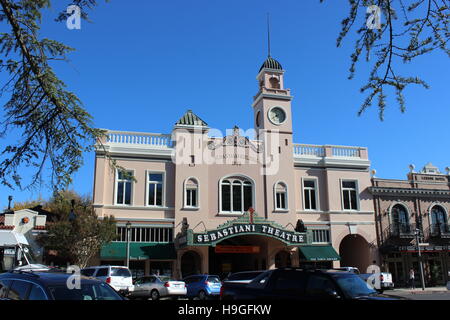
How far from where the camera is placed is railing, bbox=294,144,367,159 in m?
36.2

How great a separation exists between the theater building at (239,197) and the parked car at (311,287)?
59.4 feet

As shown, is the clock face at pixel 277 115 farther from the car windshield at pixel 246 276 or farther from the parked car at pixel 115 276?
the parked car at pixel 115 276

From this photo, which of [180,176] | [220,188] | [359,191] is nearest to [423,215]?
[359,191]

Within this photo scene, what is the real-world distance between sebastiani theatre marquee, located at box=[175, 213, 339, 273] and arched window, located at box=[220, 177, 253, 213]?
7.30 ft

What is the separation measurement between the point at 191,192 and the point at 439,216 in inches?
872

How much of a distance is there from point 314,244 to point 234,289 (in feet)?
76.2

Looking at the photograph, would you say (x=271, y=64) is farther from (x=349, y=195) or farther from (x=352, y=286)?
(x=352, y=286)

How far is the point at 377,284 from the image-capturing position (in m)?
26.5

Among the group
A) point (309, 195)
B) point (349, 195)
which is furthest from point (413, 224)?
point (309, 195)

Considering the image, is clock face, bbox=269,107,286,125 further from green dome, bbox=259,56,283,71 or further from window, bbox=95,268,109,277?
window, bbox=95,268,109,277

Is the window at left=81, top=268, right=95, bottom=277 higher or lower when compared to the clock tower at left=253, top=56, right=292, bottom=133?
lower

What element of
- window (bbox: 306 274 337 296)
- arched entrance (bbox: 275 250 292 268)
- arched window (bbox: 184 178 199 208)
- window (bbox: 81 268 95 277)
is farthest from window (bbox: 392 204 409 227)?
window (bbox: 306 274 337 296)

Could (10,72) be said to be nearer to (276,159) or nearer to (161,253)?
(161,253)

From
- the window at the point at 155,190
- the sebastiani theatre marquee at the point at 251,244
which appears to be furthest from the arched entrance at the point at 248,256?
the window at the point at 155,190
